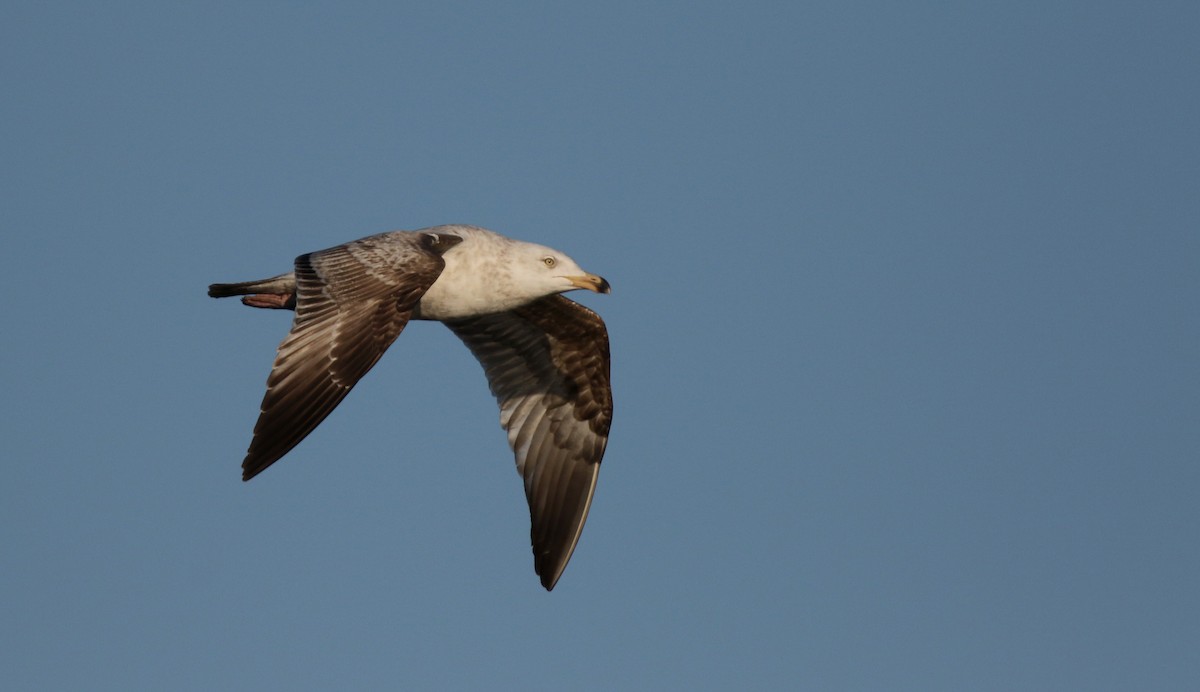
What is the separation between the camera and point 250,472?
13516 mm

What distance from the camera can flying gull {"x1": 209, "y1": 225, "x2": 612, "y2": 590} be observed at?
46.4ft

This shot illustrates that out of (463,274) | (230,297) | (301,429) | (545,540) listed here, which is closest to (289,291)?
(230,297)

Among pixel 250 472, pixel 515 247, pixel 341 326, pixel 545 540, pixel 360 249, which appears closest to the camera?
pixel 250 472

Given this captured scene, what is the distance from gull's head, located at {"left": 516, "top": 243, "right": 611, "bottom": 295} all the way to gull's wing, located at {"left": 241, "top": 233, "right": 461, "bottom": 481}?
41.7 inches

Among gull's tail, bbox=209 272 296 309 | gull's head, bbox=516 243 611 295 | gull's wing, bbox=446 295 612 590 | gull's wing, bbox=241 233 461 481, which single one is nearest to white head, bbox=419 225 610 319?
gull's head, bbox=516 243 611 295

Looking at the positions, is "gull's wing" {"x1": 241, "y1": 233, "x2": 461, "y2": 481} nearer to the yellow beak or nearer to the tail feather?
the tail feather

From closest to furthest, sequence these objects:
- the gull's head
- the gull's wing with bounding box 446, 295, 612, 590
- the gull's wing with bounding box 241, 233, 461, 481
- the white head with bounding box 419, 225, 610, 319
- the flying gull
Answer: the gull's wing with bounding box 241, 233, 461, 481
the flying gull
the white head with bounding box 419, 225, 610, 319
the gull's head
the gull's wing with bounding box 446, 295, 612, 590

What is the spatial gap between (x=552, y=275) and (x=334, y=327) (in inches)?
107

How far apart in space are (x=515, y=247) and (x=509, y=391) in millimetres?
2880

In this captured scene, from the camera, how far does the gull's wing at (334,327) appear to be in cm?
1383

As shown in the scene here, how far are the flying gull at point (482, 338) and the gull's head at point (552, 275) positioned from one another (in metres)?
0.01

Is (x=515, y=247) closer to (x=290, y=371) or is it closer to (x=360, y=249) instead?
(x=360, y=249)

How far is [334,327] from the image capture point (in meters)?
14.5

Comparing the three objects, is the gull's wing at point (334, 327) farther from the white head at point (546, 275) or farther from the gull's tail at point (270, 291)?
the white head at point (546, 275)
